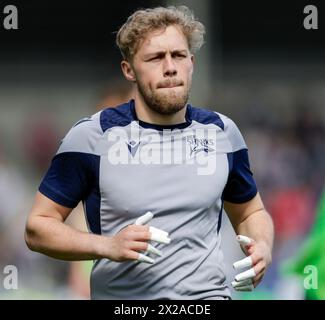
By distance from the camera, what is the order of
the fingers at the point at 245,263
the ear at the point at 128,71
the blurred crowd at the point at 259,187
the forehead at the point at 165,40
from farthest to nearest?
the blurred crowd at the point at 259,187 → the ear at the point at 128,71 → the forehead at the point at 165,40 → the fingers at the point at 245,263

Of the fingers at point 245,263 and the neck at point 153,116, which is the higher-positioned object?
the neck at point 153,116

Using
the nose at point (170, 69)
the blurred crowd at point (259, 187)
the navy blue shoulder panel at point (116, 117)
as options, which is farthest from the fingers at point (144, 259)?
the blurred crowd at point (259, 187)

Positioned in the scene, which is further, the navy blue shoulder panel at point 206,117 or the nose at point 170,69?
the navy blue shoulder panel at point 206,117

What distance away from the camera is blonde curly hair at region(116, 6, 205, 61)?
4711 mm

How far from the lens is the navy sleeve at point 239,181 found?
15.9 feet

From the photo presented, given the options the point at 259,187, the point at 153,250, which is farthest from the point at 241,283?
the point at 259,187

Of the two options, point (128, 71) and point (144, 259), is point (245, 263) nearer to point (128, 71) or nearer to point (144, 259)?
point (144, 259)

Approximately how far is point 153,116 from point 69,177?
0.45m

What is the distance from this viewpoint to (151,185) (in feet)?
15.1

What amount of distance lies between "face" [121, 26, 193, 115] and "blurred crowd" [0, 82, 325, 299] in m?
1.78

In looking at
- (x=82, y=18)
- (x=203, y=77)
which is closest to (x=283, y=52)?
(x=82, y=18)

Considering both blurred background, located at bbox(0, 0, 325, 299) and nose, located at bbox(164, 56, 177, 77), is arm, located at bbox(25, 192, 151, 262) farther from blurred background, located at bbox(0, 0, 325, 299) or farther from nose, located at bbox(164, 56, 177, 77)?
blurred background, located at bbox(0, 0, 325, 299)

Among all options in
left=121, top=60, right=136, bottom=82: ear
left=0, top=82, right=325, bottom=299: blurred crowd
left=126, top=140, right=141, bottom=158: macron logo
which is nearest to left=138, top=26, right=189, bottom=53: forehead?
left=121, top=60, right=136, bottom=82: ear

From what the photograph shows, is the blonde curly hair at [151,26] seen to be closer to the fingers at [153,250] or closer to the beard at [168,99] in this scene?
the beard at [168,99]
